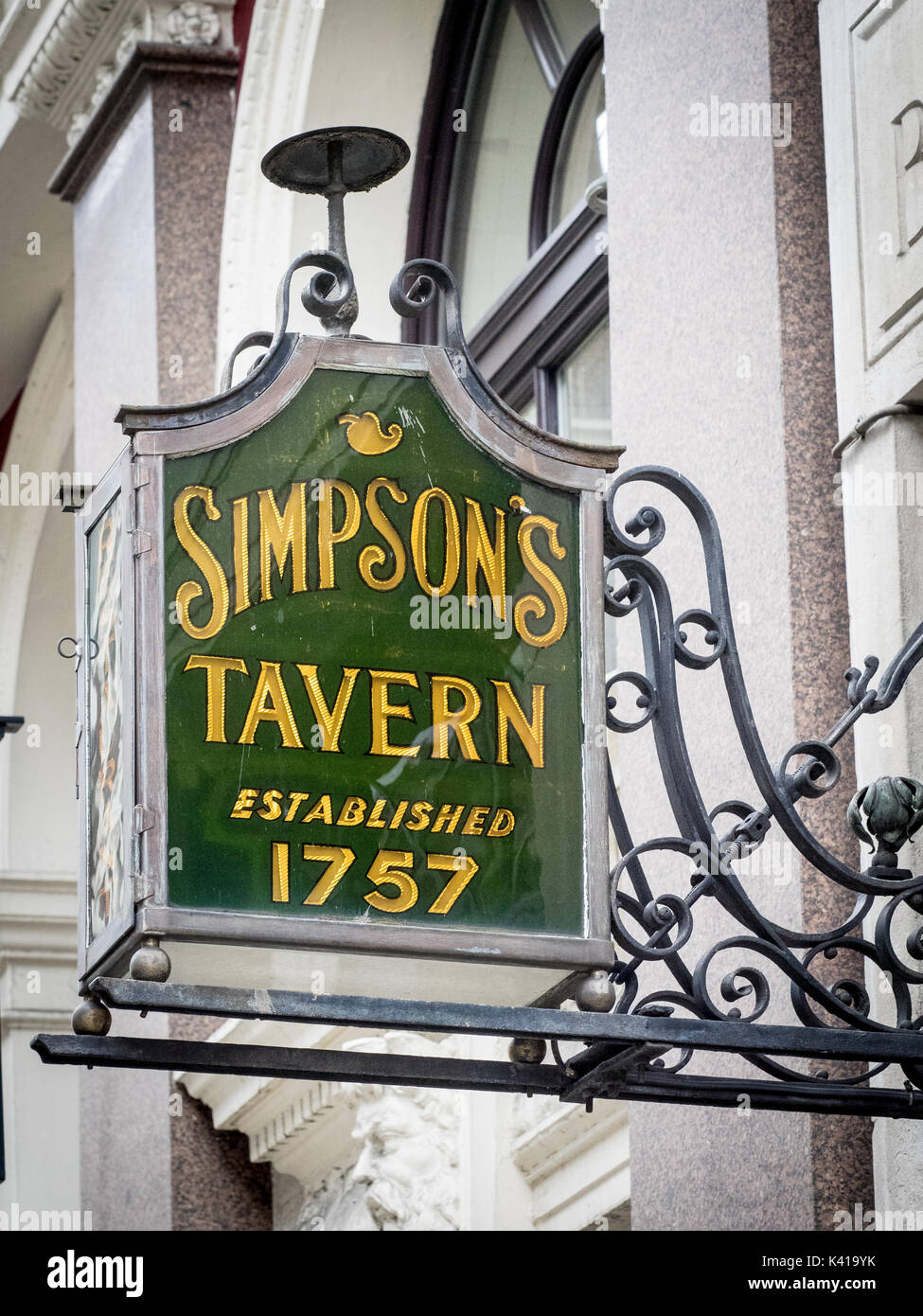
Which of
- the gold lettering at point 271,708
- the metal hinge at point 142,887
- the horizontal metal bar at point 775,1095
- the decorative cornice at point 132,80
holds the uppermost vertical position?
the decorative cornice at point 132,80

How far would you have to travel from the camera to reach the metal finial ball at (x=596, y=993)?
12.2ft

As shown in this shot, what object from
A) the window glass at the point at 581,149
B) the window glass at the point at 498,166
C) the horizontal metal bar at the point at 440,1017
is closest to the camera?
the horizontal metal bar at the point at 440,1017

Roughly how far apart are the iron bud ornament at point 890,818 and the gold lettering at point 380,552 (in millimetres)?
935

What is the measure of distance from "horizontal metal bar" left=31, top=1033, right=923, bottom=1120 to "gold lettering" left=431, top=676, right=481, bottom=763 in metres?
0.46

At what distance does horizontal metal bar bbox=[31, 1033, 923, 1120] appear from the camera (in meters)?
3.54

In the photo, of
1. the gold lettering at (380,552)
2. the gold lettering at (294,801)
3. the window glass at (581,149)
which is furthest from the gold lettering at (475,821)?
the window glass at (581,149)

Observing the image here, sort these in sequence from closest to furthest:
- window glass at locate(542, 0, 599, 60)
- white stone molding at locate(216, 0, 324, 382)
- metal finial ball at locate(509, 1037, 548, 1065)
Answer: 1. metal finial ball at locate(509, 1037, 548, 1065)
2. window glass at locate(542, 0, 599, 60)
3. white stone molding at locate(216, 0, 324, 382)

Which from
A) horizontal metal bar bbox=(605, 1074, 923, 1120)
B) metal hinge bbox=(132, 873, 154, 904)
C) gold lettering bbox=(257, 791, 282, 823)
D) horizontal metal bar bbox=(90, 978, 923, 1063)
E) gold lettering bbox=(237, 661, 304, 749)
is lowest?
horizontal metal bar bbox=(605, 1074, 923, 1120)

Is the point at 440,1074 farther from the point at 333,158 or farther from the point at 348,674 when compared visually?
the point at 333,158

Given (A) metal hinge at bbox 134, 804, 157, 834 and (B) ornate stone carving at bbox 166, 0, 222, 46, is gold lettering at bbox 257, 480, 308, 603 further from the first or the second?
(B) ornate stone carving at bbox 166, 0, 222, 46

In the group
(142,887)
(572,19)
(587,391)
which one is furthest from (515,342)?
(142,887)

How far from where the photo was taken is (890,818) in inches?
163

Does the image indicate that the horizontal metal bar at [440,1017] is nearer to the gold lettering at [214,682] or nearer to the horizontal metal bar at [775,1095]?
the horizontal metal bar at [775,1095]

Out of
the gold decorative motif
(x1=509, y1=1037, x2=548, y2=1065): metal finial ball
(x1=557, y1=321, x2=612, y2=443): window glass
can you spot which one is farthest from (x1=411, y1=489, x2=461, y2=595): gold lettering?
(x1=557, y1=321, x2=612, y2=443): window glass
